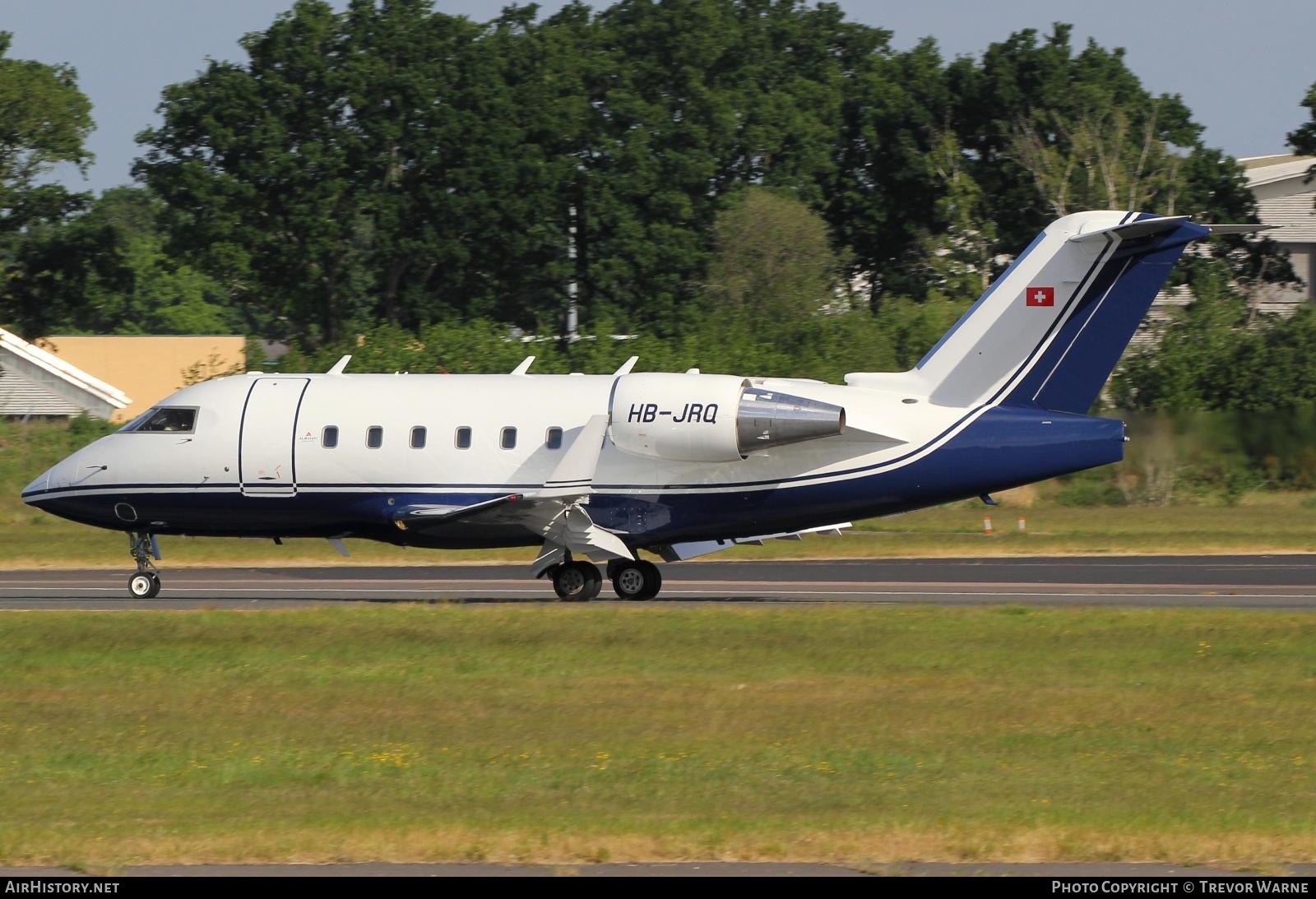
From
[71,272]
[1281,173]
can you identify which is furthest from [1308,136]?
[71,272]

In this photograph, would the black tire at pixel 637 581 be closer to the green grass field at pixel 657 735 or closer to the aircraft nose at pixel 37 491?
the green grass field at pixel 657 735

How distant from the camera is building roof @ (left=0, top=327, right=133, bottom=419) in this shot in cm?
7181

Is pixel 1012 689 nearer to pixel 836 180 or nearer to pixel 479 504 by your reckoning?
pixel 479 504

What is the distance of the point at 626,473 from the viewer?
2652cm

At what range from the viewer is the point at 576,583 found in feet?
89.6

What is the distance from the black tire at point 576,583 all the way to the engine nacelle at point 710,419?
2.20m

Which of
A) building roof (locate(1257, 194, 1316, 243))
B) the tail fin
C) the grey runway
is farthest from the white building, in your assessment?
the tail fin

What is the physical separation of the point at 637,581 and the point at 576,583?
978 mm

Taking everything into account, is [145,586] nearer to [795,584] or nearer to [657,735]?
[795,584]

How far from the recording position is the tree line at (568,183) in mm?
70750

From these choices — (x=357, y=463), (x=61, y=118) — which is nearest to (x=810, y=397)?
(x=357, y=463)

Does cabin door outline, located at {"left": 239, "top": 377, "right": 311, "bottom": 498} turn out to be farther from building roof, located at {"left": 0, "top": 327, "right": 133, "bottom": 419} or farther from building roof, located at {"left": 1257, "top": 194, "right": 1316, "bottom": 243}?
building roof, located at {"left": 1257, "top": 194, "right": 1316, "bottom": 243}

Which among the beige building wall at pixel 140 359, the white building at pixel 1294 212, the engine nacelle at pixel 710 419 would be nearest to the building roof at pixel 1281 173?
the white building at pixel 1294 212

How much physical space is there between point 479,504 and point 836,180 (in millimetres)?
60126
